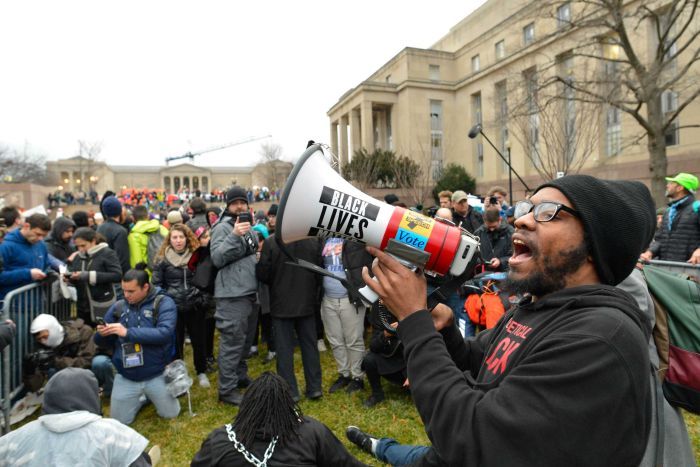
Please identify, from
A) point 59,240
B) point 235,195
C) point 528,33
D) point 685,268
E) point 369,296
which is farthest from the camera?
point 528,33

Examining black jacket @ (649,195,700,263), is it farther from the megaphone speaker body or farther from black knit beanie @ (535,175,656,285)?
the megaphone speaker body

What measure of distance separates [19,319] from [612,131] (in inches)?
1130

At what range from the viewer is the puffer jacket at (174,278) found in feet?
18.0

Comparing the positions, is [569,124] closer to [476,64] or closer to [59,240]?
[59,240]

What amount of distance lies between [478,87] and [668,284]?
127ft

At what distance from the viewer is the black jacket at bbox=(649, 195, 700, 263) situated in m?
6.01

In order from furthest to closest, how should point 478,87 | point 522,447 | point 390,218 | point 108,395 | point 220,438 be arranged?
1. point 478,87
2. point 108,395
3. point 220,438
4. point 390,218
5. point 522,447

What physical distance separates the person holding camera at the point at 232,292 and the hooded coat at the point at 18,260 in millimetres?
2354

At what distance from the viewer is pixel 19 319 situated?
465cm

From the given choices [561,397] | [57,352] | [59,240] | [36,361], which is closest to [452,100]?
[59,240]

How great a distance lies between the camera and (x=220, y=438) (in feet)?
7.82

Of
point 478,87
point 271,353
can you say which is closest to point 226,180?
point 478,87

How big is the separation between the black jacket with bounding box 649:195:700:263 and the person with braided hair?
6.24 metres

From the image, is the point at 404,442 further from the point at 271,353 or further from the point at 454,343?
the point at 271,353
